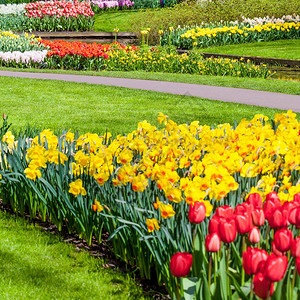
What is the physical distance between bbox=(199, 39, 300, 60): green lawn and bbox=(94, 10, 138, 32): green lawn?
917 cm

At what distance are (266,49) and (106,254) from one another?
14.9 metres

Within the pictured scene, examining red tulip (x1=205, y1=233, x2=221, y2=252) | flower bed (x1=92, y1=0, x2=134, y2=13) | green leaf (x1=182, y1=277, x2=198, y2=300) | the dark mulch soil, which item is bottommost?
the dark mulch soil

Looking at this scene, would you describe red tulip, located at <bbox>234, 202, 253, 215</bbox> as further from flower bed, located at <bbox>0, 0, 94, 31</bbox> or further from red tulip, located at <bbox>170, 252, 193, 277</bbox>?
flower bed, located at <bbox>0, 0, 94, 31</bbox>

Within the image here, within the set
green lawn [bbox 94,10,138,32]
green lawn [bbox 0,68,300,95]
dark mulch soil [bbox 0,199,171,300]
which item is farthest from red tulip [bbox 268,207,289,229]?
green lawn [bbox 94,10,138,32]

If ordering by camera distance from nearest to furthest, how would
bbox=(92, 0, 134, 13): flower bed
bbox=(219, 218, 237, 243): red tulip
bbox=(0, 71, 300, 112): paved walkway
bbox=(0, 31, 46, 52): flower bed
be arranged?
bbox=(219, 218, 237, 243): red tulip
bbox=(0, 71, 300, 112): paved walkway
bbox=(0, 31, 46, 52): flower bed
bbox=(92, 0, 134, 13): flower bed

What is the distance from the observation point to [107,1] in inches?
1277

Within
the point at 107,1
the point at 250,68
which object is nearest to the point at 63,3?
the point at 107,1

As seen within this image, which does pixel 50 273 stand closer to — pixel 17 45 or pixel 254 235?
pixel 254 235

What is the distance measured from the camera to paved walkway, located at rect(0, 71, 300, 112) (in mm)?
9164

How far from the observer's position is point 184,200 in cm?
291

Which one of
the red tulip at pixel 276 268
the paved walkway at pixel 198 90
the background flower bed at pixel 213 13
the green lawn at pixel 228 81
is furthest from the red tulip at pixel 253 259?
the background flower bed at pixel 213 13

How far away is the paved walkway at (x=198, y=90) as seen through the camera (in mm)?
9164

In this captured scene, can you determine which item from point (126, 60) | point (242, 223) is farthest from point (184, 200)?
point (126, 60)

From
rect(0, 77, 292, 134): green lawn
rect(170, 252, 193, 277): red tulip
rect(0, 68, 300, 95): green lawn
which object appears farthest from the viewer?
rect(0, 68, 300, 95): green lawn
